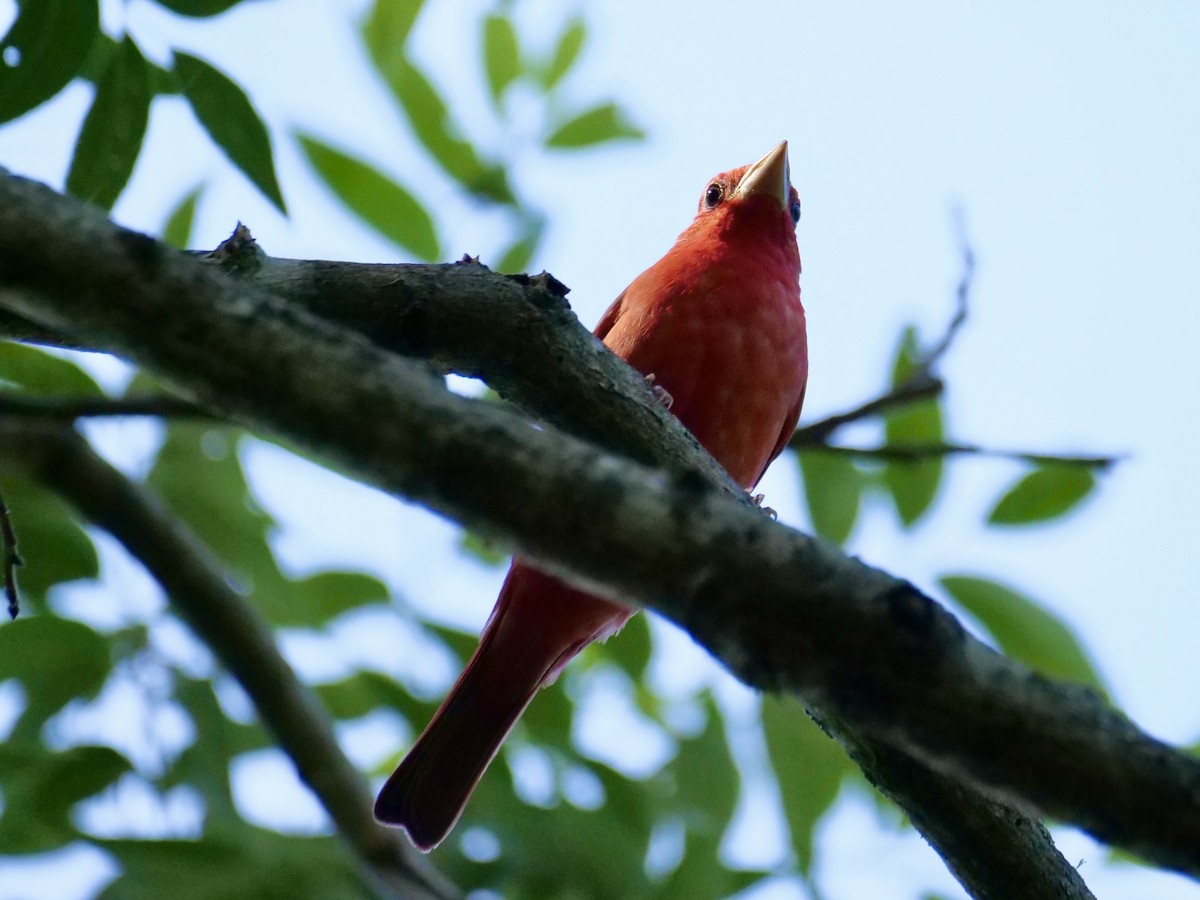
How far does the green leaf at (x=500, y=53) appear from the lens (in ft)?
14.1

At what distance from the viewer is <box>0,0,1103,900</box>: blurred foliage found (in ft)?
8.67

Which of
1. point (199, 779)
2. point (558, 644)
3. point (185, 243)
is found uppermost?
point (185, 243)

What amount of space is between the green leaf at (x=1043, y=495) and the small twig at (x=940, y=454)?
0.23 ft

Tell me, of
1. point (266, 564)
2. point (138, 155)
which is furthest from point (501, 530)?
point (266, 564)

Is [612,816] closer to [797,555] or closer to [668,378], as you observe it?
[668,378]

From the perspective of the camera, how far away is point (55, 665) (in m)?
3.49

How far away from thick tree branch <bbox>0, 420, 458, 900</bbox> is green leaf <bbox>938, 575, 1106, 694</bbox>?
1616 millimetres

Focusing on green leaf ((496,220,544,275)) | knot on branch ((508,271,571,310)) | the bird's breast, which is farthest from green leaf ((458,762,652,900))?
knot on branch ((508,271,571,310))

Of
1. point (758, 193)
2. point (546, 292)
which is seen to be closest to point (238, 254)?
point (546, 292)

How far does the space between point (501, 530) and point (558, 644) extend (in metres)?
2.42

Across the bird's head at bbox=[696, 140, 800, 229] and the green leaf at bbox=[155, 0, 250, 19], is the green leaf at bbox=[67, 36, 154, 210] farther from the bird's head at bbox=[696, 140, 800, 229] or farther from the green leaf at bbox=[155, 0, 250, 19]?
the bird's head at bbox=[696, 140, 800, 229]

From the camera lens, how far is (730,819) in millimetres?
3621

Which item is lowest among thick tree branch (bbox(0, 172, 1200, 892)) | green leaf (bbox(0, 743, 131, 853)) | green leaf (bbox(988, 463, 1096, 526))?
green leaf (bbox(0, 743, 131, 853))

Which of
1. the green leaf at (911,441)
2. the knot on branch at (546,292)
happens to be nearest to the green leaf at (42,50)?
the knot on branch at (546,292)
